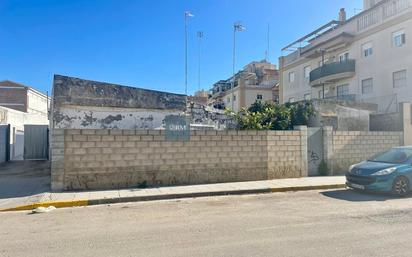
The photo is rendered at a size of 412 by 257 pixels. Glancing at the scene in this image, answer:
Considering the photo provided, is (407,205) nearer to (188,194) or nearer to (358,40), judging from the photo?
(188,194)

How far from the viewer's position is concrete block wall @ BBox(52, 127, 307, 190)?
32.1 feet

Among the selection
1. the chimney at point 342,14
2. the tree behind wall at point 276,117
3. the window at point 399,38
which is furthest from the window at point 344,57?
the tree behind wall at point 276,117

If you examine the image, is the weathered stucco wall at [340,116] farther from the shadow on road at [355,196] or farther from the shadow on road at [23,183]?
the shadow on road at [23,183]

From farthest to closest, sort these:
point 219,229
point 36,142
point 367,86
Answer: point 367,86
point 36,142
point 219,229

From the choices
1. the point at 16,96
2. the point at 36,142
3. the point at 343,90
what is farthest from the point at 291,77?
the point at 16,96

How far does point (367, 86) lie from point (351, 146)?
50.6ft

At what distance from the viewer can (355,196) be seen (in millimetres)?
9172

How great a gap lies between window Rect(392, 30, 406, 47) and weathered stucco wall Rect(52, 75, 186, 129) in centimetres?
1812

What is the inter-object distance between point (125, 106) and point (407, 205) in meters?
10.9

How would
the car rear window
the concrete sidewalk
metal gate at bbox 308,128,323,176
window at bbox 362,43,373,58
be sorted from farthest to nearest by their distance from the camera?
window at bbox 362,43,373,58
metal gate at bbox 308,128,323,176
the car rear window
the concrete sidewalk

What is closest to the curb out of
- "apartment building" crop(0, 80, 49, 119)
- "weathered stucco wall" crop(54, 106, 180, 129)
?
"weathered stucco wall" crop(54, 106, 180, 129)

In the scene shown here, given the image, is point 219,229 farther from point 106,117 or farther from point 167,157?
point 106,117

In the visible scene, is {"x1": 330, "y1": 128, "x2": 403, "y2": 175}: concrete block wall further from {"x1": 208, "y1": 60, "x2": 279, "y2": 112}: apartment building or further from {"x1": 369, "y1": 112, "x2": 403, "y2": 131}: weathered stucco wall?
{"x1": 208, "y1": 60, "x2": 279, "y2": 112}: apartment building

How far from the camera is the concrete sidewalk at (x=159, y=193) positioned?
8.23 meters
